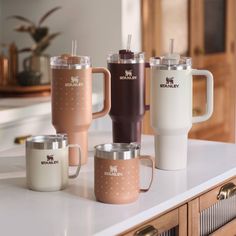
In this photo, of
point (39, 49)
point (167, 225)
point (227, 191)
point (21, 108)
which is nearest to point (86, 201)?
point (167, 225)

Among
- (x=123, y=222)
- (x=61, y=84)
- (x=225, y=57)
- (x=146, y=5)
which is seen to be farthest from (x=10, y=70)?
(x=123, y=222)

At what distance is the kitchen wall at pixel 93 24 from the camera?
10.5 ft

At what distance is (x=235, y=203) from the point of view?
165cm

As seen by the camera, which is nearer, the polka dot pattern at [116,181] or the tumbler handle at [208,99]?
the polka dot pattern at [116,181]

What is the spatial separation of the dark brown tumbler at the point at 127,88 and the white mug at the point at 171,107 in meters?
0.10

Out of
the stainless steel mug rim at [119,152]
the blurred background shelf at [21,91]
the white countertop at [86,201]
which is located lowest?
the white countertop at [86,201]

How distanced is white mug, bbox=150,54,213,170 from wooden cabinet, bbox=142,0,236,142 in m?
1.78

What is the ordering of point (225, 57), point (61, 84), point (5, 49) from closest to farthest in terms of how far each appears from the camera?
point (61, 84) < point (5, 49) < point (225, 57)

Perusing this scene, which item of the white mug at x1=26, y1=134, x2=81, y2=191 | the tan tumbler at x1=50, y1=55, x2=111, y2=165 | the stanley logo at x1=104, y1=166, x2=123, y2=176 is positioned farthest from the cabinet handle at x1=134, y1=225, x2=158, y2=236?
the tan tumbler at x1=50, y1=55, x2=111, y2=165

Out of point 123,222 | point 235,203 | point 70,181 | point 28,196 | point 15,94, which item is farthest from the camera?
point 15,94

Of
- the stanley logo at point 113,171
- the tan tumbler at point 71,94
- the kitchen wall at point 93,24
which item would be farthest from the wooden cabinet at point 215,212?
the kitchen wall at point 93,24

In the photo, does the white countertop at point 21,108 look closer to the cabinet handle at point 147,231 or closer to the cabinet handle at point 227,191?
the cabinet handle at point 227,191

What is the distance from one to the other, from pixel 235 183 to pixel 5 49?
7.59ft

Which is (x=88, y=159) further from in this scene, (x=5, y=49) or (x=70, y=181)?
(x=5, y=49)
